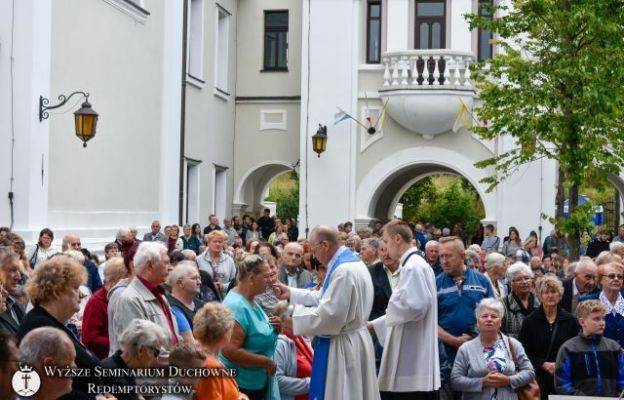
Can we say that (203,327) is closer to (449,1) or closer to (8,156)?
(8,156)

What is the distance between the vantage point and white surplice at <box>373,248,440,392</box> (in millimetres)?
8617

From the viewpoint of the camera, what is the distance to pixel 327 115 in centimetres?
2770

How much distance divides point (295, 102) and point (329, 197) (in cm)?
298

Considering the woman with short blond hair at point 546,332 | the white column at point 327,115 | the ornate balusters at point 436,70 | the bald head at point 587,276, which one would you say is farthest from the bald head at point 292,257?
the white column at point 327,115

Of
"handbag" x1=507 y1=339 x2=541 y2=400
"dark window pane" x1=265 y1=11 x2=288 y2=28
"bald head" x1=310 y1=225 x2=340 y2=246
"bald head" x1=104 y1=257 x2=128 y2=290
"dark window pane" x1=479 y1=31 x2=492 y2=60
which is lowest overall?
"handbag" x1=507 y1=339 x2=541 y2=400

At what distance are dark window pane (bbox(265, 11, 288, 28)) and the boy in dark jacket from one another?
2150 cm

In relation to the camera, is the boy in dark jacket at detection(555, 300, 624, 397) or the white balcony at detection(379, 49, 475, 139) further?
the white balcony at detection(379, 49, 475, 139)

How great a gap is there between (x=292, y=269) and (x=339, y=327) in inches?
176

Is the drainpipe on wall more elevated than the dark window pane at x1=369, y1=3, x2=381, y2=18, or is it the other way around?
the dark window pane at x1=369, y1=3, x2=381, y2=18

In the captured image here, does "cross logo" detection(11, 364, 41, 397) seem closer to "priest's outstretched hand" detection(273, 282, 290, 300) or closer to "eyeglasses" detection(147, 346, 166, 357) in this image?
"eyeglasses" detection(147, 346, 166, 357)

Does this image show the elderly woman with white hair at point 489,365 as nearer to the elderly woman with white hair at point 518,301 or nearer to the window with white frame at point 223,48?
the elderly woman with white hair at point 518,301

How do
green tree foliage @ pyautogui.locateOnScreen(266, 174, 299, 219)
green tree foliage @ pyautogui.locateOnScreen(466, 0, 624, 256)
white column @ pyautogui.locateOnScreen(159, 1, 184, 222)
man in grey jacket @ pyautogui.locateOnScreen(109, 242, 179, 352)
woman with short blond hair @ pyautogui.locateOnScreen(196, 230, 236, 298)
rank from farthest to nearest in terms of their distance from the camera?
green tree foliage @ pyautogui.locateOnScreen(266, 174, 299, 219) < white column @ pyautogui.locateOnScreen(159, 1, 184, 222) < green tree foliage @ pyautogui.locateOnScreen(466, 0, 624, 256) < woman with short blond hair @ pyautogui.locateOnScreen(196, 230, 236, 298) < man in grey jacket @ pyautogui.locateOnScreen(109, 242, 179, 352)

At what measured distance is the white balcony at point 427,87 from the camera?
26.6 m

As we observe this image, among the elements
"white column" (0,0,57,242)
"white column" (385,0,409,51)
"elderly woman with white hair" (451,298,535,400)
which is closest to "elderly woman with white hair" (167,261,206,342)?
A: "elderly woman with white hair" (451,298,535,400)
